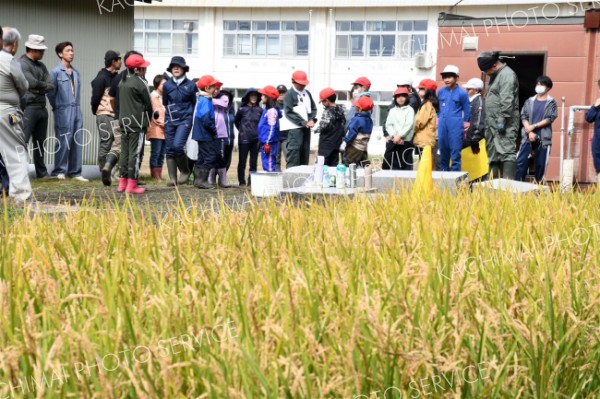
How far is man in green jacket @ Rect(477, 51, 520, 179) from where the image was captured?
39.0 feet

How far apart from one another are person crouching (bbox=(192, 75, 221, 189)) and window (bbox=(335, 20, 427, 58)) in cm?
3057

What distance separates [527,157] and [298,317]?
1175cm

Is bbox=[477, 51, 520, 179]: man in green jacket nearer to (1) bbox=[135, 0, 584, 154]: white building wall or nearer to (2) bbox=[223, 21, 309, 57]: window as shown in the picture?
(1) bbox=[135, 0, 584, 154]: white building wall

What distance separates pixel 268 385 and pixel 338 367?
0.19 meters

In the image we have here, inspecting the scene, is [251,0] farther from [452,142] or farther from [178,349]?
[178,349]

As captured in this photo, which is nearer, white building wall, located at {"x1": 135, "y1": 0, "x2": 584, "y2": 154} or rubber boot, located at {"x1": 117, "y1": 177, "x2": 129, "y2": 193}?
rubber boot, located at {"x1": 117, "y1": 177, "x2": 129, "y2": 193}

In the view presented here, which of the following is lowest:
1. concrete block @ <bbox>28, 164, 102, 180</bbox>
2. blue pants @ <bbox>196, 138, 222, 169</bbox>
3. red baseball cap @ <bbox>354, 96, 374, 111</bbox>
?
concrete block @ <bbox>28, 164, 102, 180</bbox>

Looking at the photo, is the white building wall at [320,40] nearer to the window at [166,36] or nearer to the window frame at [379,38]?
the window frame at [379,38]

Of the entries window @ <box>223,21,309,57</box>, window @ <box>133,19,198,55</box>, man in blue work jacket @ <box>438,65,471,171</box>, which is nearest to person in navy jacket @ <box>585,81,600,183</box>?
man in blue work jacket @ <box>438,65,471,171</box>

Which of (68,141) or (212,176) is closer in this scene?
(68,141)

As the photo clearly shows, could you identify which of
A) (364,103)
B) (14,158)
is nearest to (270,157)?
(364,103)

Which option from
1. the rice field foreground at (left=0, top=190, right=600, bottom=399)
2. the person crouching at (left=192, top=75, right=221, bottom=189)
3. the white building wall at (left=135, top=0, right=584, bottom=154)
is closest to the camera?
the rice field foreground at (left=0, top=190, right=600, bottom=399)

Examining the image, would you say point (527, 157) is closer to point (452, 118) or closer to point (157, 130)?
point (452, 118)

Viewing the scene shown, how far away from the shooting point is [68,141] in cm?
1465
